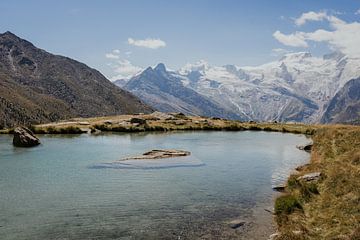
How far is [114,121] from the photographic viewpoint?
5364 inches

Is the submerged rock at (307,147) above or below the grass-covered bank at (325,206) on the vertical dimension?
above

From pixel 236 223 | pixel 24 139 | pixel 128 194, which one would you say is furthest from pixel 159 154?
pixel 236 223

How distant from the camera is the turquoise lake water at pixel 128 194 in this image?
32.7 meters

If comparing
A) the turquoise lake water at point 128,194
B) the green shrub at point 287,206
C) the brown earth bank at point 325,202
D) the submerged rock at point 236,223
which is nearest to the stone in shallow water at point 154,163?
the turquoise lake water at point 128,194

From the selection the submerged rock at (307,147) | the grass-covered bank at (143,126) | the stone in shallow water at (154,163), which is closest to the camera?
the stone in shallow water at (154,163)

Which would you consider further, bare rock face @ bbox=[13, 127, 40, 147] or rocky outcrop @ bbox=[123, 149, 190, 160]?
bare rock face @ bbox=[13, 127, 40, 147]

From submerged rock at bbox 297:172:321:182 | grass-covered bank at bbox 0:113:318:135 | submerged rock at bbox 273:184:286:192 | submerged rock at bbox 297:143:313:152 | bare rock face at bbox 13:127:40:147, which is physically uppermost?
grass-covered bank at bbox 0:113:318:135

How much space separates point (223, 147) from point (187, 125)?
50.7 metres

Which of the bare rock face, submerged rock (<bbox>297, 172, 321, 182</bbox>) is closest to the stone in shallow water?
submerged rock (<bbox>297, 172, 321, 182</bbox>)

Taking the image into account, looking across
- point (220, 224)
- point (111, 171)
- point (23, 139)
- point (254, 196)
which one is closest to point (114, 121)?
point (23, 139)

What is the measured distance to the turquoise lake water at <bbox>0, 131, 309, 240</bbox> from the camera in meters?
32.7

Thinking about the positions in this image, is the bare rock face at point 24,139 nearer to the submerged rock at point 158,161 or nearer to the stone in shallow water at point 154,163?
the submerged rock at point 158,161

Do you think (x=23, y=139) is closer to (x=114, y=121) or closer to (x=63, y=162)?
(x=63, y=162)

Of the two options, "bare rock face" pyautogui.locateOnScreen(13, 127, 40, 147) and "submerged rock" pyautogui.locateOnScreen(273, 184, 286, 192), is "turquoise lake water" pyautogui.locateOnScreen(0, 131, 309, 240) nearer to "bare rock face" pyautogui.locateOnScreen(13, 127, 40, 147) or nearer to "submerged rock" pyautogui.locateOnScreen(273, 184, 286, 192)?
"submerged rock" pyautogui.locateOnScreen(273, 184, 286, 192)
